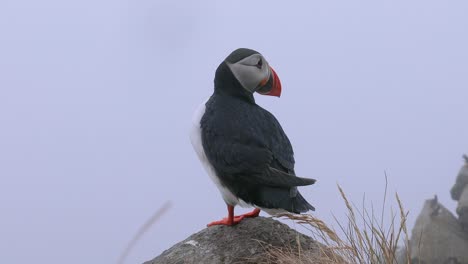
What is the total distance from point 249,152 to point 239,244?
36.8 inches

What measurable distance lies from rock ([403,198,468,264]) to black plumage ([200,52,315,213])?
1387 centimetres

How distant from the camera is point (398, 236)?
12.8ft

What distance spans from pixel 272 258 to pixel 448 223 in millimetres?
16428

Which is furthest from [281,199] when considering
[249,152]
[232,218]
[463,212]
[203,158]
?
[463,212]

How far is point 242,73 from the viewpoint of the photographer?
4.86m

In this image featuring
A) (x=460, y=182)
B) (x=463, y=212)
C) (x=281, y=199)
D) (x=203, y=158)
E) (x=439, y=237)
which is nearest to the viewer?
(x=281, y=199)

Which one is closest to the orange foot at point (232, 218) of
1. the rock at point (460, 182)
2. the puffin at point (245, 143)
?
the puffin at point (245, 143)

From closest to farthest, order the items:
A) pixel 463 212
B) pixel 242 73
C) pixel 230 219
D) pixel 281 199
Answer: pixel 281 199 → pixel 242 73 → pixel 230 219 → pixel 463 212

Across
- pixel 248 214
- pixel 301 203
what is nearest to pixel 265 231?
pixel 248 214

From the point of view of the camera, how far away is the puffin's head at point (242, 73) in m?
4.87

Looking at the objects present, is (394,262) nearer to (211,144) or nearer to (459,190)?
(211,144)

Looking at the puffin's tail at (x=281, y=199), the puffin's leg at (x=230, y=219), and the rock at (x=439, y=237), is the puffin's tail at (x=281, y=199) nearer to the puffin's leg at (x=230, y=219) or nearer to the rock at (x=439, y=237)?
the puffin's leg at (x=230, y=219)

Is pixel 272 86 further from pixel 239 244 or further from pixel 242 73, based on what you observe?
pixel 239 244

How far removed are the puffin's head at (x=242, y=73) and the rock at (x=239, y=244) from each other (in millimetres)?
1117
